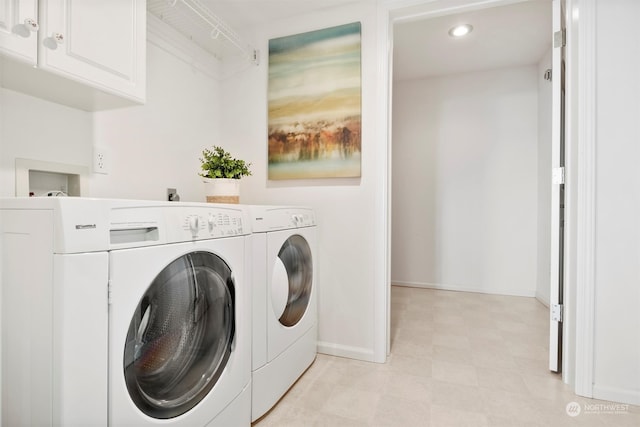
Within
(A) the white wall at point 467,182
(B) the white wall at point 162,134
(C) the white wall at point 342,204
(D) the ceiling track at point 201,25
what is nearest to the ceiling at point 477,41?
(A) the white wall at point 467,182

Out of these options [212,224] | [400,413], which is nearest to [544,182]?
[400,413]

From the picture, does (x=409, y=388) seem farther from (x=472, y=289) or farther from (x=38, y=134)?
(x=472, y=289)

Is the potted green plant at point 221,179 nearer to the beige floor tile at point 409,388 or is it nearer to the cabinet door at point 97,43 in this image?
the cabinet door at point 97,43

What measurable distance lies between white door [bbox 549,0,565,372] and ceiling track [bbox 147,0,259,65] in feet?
6.07

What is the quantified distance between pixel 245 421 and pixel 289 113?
175 centimetres

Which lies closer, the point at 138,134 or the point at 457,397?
the point at 457,397

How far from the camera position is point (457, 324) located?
98.2 inches

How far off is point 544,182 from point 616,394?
2089 mm

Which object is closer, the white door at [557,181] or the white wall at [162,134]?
the white wall at [162,134]

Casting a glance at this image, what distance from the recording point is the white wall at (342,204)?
190 cm

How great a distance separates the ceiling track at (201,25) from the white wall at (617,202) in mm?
1972

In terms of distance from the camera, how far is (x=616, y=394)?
1475mm

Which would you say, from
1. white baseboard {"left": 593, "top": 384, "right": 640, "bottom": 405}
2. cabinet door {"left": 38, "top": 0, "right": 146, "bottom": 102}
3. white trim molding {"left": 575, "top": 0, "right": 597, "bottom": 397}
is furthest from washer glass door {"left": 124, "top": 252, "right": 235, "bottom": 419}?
white baseboard {"left": 593, "top": 384, "right": 640, "bottom": 405}

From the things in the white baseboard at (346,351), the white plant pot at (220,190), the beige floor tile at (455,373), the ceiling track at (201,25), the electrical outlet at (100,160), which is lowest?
the beige floor tile at (455,373)
